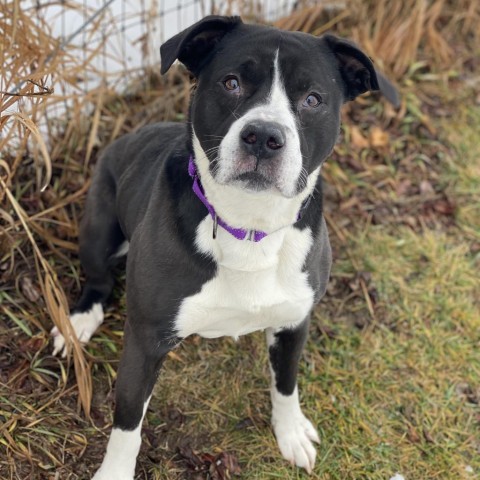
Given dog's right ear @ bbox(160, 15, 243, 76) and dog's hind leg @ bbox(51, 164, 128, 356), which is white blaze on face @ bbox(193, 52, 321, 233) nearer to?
dog's right ear @ bbox(160, 15, 243, 76)

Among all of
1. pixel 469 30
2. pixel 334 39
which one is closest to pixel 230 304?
pixel 334 39

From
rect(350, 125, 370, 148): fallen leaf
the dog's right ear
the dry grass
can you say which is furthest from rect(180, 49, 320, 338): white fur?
rect(350, 125, 370, 148): fallen leaf

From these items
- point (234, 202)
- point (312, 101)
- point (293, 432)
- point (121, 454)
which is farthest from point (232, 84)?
point (293, 432)

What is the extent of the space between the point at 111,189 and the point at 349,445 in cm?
150

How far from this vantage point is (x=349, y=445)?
3312 mm

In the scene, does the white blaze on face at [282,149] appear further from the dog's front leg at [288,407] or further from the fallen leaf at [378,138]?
the fallen leaf at [378,138]

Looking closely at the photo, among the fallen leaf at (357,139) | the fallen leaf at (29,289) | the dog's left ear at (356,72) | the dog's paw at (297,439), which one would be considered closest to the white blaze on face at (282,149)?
the dog's left ear at (356,72)

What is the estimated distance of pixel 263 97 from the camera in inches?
93.4

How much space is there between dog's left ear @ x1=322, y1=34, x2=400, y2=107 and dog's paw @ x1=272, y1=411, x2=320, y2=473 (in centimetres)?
137

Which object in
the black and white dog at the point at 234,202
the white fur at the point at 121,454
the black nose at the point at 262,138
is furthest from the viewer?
the white fur at the point at 121,454

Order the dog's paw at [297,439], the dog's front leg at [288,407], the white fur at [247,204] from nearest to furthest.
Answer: the white fur at [247,204]
the dog's front leg at [288,407]
the dog's paw at [297,439]

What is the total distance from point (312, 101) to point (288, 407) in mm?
1346

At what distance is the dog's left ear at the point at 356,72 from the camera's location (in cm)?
255

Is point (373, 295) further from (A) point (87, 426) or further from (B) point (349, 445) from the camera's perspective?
(A) point (87, 426)
